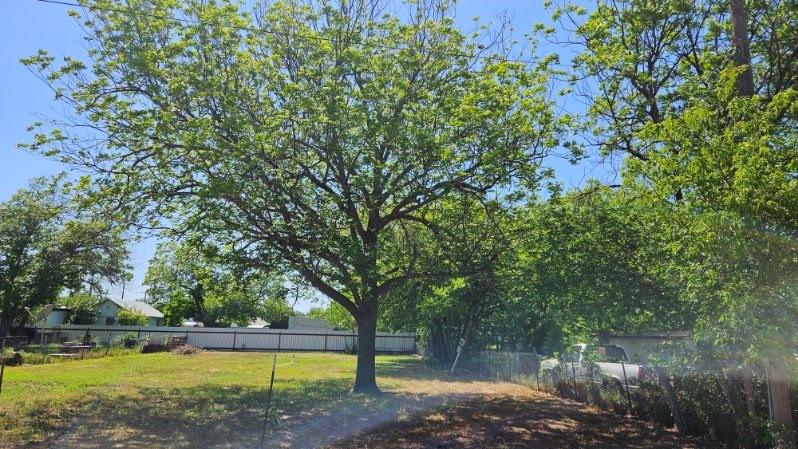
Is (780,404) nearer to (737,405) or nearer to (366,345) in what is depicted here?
(737,405)

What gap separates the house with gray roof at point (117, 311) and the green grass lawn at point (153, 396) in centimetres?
3017

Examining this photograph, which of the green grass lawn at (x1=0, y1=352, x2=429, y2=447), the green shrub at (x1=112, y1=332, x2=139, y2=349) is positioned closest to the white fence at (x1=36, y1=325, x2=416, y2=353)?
the green shrub at (x1=112, y1=332, x2=139, y2=349)

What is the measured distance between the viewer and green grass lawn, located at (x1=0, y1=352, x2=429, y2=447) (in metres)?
9.44

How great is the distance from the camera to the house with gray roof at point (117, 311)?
162ft

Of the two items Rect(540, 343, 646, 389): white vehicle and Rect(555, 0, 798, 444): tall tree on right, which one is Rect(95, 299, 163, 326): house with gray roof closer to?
Rect(540, 343, 646, 389): white vehicle

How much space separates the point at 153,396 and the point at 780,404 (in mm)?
12791

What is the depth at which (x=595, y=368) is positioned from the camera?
49.3 ft

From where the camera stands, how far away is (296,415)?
11.4m

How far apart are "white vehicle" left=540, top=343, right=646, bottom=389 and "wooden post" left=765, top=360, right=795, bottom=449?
5.81 m

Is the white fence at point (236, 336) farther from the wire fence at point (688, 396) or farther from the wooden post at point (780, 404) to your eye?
the wooden post at point (780, 404)

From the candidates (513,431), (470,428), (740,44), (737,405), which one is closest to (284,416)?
(470,428)

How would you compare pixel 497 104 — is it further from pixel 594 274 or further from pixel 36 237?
pixel 36 237

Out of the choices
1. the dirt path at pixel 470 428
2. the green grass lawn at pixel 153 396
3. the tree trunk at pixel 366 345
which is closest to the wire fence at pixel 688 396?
the dirt path at pixel 470 428

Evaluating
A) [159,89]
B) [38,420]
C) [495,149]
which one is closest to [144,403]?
[38,420]
